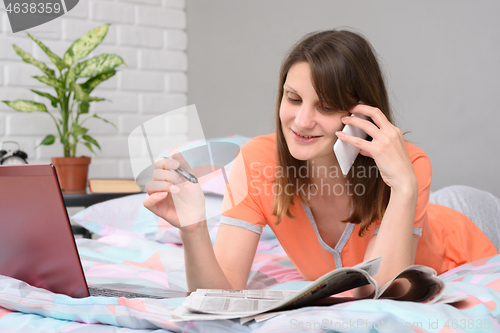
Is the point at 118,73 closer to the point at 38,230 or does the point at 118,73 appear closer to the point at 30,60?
the point at 30,60

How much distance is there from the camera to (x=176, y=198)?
80 cm

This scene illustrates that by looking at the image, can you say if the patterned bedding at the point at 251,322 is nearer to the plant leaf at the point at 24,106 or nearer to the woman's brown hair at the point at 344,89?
the woman's brown hair at the point at 344,89

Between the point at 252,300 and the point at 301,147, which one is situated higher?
the point at 301,147

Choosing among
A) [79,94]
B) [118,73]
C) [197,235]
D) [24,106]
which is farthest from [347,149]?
[118,73]

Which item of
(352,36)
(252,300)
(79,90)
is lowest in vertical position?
(252,300)

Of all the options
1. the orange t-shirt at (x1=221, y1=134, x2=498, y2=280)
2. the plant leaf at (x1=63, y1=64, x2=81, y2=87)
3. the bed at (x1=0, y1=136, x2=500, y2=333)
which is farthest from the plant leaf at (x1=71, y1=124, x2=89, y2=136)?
the orange t-shirt at (x1=221, y1=134, x2=498, y2=280)

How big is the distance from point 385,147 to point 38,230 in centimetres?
64

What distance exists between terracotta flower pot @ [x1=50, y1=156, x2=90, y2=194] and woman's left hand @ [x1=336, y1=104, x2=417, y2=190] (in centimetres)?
132

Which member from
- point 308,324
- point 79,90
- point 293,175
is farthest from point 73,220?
point 308,324

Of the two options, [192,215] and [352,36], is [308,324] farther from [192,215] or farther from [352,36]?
[352,36]

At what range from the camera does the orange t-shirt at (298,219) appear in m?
1.03

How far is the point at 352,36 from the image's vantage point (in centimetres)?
95

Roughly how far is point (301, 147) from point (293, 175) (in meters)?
0.17

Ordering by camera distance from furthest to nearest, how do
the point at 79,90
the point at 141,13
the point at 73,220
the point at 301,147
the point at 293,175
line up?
the point at 141,13 < the point at 79,90 < the point at 73,220 < the point at 293,175 < the point at 301,147
